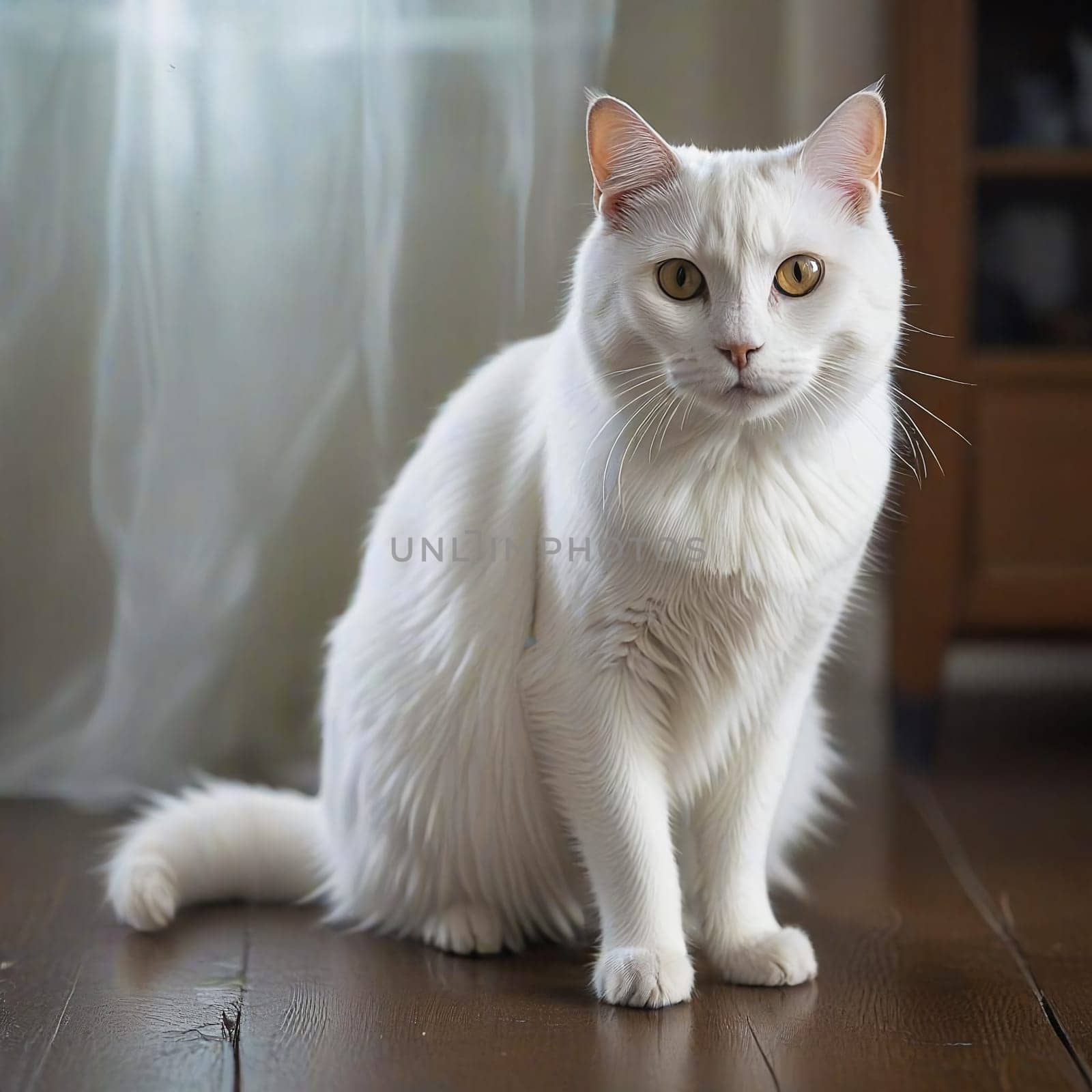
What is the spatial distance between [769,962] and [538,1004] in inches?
7.9

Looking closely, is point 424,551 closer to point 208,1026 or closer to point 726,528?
point 726,528

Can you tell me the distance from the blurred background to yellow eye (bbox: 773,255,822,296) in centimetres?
75

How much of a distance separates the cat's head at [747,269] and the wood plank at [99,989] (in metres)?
0.62

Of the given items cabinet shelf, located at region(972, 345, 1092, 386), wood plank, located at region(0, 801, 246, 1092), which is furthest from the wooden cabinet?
wood plank, located at region(0, 801, 246, 1092)

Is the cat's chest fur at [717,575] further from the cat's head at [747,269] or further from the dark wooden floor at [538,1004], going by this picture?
the dark wooden floor at [538,1004]

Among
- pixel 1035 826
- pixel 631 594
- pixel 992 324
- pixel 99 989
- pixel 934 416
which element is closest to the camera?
pixel 631 594

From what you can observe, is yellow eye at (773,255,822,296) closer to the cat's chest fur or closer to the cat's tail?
the cat's chest fur

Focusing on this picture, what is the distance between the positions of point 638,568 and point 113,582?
0.97m

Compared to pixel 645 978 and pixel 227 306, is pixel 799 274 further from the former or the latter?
pixel 227 306

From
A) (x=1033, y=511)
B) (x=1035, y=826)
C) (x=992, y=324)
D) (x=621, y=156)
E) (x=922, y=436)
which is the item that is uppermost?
(x=621, y=156)

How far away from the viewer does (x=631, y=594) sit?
106 cm

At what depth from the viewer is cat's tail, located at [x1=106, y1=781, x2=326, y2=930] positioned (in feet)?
4.17

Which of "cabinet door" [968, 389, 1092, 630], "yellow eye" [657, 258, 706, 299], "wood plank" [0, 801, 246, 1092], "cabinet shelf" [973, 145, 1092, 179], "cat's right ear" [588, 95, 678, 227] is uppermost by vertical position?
"cabinet shelf" [973, 145, 1092, 179]

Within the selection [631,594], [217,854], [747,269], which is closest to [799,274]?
[747,269]
